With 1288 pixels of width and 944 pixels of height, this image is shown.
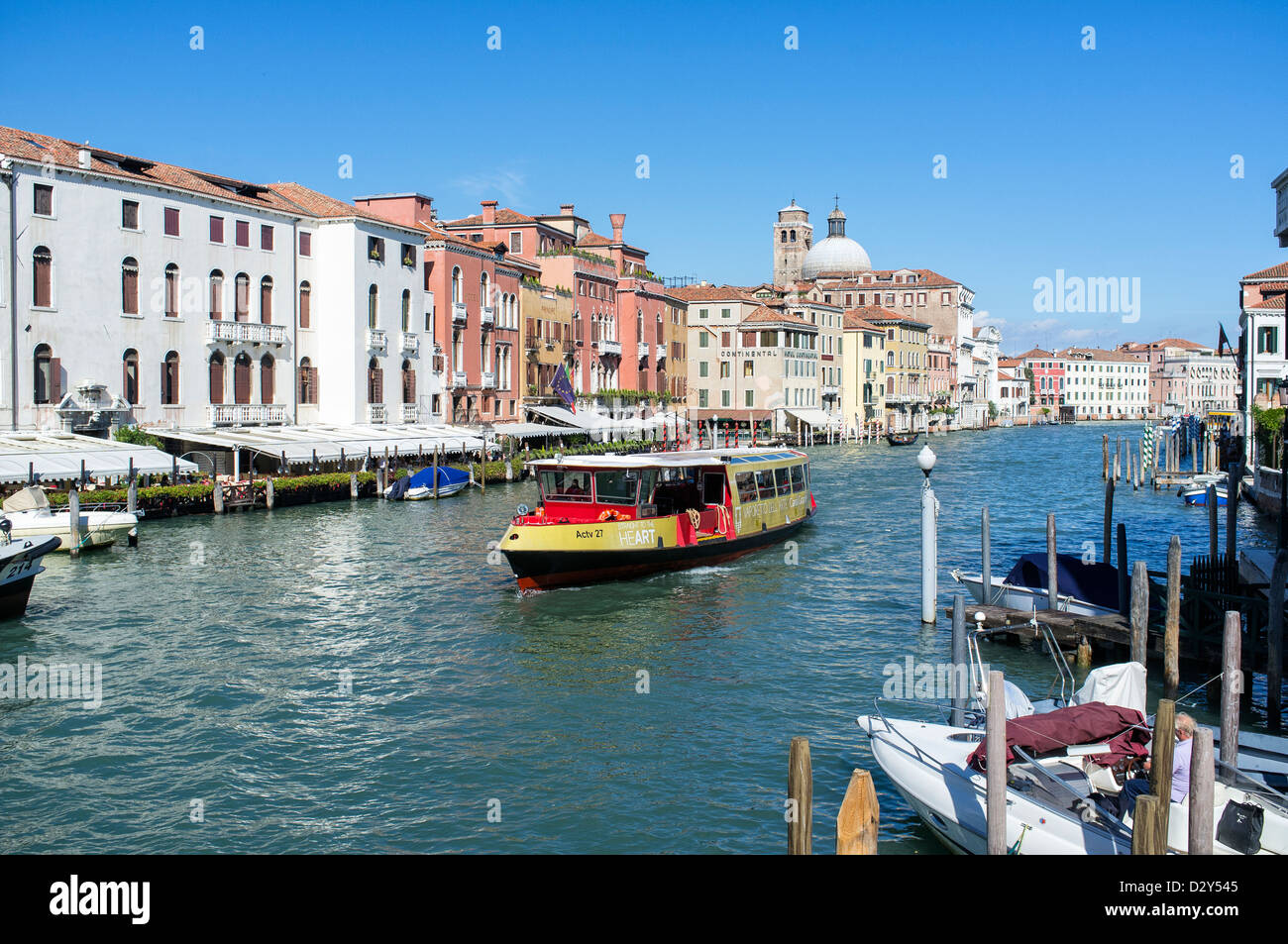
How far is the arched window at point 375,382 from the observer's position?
42812mm

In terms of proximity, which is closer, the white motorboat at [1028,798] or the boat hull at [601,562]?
the white motorboat at [1028,798]

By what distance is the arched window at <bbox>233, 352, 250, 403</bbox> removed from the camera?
124 feet

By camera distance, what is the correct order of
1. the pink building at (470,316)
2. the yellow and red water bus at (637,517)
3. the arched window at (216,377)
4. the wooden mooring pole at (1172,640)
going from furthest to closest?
1. the pink building at (470,316)
2. the arched window at (216,377)
3. the yellow and red water bus at (637,517)
4. the wooden mooring pole at (1172,640)

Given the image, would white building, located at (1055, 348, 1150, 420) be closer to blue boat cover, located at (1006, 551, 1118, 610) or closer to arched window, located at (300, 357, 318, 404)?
arched window, located at (300, 357, 318, 404)

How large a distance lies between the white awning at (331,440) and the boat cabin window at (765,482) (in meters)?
15.6

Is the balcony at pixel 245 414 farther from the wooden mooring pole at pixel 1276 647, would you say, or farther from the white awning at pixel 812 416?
the white awning at pixel 812 416

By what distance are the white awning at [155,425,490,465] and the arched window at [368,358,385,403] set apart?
1.32 metres

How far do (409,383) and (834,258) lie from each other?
71.2 metres

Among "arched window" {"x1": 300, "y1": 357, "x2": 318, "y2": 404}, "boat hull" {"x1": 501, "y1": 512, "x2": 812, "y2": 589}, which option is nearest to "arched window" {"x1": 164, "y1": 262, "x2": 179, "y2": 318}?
"arched window" {"x1": 300, "y1": 357, "x2": 318, "y2": 404}

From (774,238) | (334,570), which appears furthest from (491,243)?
(774,238)

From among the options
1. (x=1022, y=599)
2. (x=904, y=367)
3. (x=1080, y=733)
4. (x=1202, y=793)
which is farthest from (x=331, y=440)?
(x=904, y=367)

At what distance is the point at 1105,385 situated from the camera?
161875 millimetres

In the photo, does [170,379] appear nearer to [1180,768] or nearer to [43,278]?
[43,278]

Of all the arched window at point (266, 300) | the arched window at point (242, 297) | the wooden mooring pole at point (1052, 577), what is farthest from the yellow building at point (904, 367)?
the wooden mooring pole at point (1052, 577)
